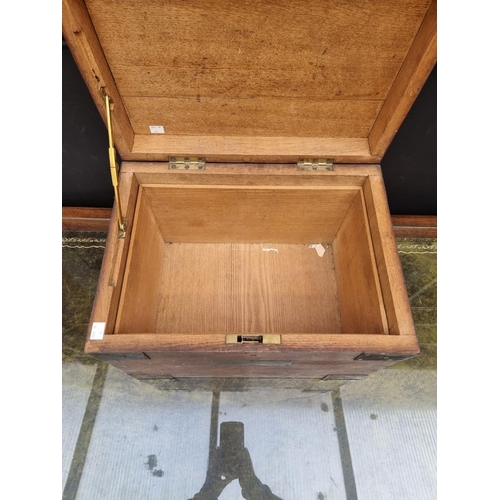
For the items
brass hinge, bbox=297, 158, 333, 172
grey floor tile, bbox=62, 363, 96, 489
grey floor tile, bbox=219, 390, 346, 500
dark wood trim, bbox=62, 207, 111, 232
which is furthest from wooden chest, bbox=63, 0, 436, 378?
dark wood trim, bbox=62, 207, 111, 232

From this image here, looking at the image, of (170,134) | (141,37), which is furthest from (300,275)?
(141,37)

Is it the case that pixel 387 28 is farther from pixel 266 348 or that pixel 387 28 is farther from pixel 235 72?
pixel 266 348

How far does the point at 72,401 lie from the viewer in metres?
1.41

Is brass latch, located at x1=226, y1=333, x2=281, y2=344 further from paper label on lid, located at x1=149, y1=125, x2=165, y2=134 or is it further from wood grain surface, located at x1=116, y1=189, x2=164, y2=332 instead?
paper label on lid, located at x1=149, y1=125, x2=165, y2=134

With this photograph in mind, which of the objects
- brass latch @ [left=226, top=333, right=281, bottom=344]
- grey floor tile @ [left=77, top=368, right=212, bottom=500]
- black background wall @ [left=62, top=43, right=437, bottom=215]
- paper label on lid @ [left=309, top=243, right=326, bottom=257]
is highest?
black background wall @ [left=62, top=43, right=437, bottom=215]

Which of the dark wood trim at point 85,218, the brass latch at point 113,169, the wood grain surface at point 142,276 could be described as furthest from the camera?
the dark wood trim at point 85,218

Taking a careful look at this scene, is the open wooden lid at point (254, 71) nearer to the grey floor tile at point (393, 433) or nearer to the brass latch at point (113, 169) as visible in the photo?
the brass latch at point (113, 169)

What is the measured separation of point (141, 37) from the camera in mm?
838

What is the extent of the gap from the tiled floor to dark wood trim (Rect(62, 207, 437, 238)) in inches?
21.1

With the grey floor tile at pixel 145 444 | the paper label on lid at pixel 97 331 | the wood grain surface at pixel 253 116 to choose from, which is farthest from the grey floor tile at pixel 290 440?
the wood grain surface at pixel 253 116

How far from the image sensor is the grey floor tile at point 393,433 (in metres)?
1.30

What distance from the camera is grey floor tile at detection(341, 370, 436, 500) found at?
1.30m

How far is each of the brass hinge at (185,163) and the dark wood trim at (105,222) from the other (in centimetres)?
78

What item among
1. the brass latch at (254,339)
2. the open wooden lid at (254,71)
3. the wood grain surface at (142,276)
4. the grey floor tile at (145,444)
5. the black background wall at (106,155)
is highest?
the black background wall at (106,155)
